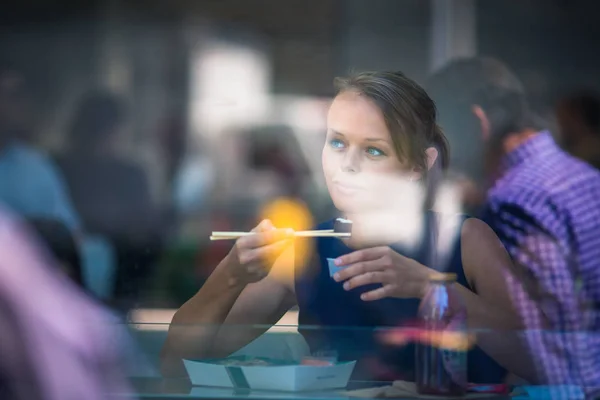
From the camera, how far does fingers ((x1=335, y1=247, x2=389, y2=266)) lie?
2.80 meters

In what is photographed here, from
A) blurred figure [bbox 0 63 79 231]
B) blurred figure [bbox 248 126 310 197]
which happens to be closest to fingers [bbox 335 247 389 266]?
blurred figure [bbox 248 126 310 197]

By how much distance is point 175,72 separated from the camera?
4297mm

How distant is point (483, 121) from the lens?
3182mm

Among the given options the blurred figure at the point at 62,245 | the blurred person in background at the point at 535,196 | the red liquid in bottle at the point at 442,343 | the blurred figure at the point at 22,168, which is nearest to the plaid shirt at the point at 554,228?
the blurred person in background at the point at 535,196

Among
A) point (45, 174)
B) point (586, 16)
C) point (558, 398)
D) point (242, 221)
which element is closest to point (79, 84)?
point (45, 174)

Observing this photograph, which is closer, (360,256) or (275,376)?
(275,376)

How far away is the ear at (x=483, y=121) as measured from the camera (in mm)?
3125

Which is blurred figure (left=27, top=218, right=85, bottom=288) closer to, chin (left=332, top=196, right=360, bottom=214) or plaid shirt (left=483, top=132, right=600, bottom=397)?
chin (left=332, top=196, right=360, bottom=214)

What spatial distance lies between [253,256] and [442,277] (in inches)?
18.0

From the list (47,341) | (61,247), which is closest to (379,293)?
(47,341)

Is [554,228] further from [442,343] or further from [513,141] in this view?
[442,343]

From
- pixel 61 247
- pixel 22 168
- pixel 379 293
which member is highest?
pixel 22 168

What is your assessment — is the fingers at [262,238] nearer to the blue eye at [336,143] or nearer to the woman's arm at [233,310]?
the woman's arm at [233,310]

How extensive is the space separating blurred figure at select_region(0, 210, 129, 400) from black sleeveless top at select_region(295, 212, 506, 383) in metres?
0.90
